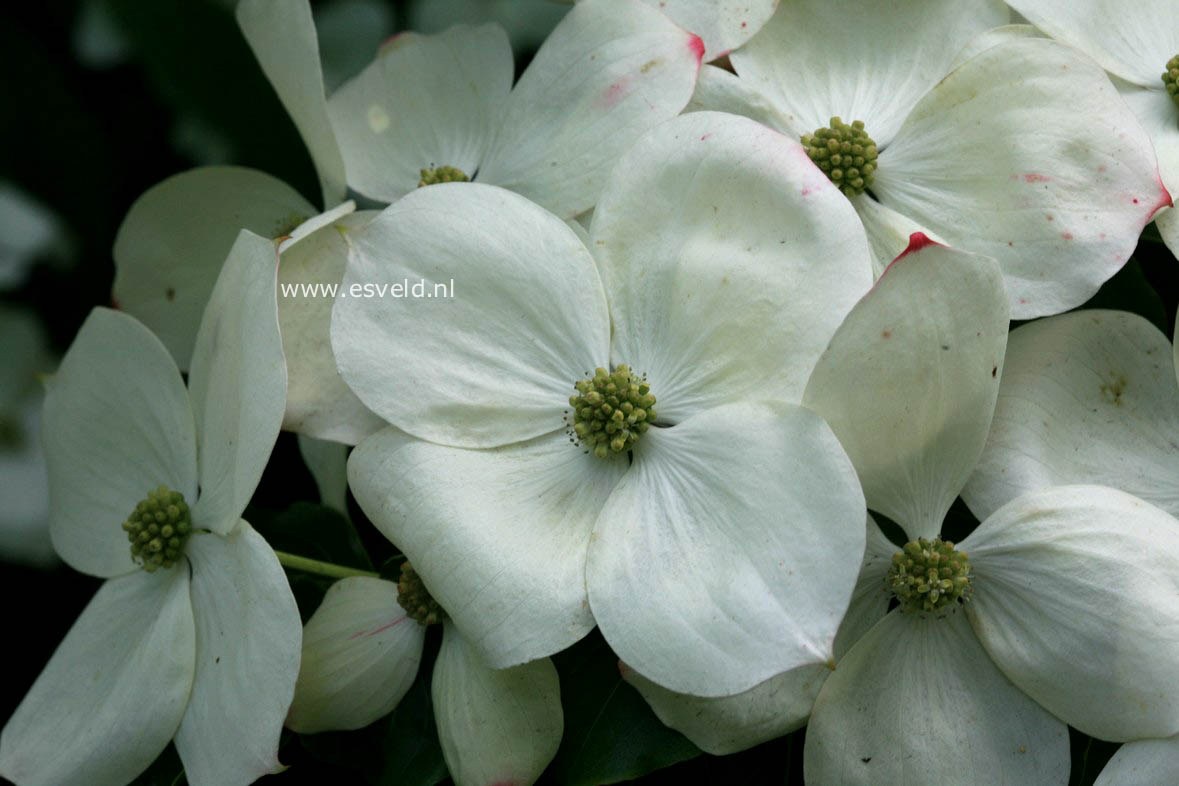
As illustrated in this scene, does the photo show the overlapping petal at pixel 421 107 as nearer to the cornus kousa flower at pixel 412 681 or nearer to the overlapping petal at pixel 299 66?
the overlapping petal at pixel 299 66

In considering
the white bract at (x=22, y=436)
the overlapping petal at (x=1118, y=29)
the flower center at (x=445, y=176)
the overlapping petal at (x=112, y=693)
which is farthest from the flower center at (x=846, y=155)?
the white bract at (x=22, y=436)

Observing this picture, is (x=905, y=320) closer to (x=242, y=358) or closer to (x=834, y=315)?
(x=834, y=315)

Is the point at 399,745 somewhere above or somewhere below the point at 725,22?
below

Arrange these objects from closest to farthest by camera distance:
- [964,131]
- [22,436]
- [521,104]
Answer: [964,131] < [521,104] < [22,436]

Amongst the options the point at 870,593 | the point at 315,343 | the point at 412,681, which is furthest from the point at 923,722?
the point at 315,343

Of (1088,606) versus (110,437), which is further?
(110,437)

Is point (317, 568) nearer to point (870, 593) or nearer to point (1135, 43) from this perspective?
point (870, 593)

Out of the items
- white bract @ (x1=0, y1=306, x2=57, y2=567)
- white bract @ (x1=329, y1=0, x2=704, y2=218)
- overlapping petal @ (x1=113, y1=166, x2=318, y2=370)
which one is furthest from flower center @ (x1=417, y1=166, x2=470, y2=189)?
white bract @ (x1=0, y1=306, x2=57, y2=567)
